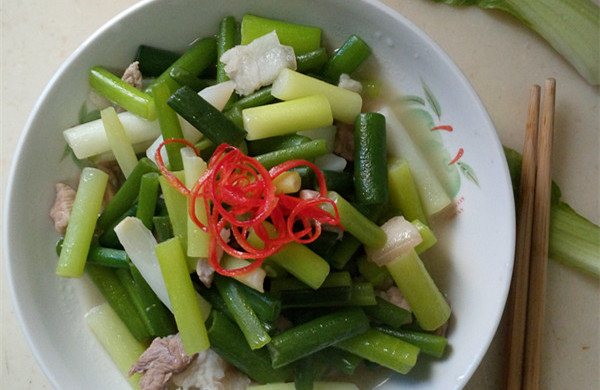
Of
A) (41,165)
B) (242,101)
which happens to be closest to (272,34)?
(242,101)

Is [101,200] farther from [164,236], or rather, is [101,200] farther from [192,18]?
[192,18]

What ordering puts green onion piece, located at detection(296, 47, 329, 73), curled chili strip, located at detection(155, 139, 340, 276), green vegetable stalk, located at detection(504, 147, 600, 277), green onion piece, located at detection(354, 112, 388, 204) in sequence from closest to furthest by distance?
curled chili strip, located at detection(155, 139, 340, 276) → green onion piece, located at detection(354, 112, 388, 204) → green onion piece, located at detection(296, 47, 329, 73) → green vegetable stalk, located at detection(504, 147, 600, 277)

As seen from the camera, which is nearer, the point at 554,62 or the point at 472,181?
the point at 472,181

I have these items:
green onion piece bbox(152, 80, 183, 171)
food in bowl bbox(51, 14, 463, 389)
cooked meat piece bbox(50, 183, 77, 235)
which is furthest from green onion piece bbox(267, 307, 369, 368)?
cooked meat piece bbox(50, 183, 77, 235)

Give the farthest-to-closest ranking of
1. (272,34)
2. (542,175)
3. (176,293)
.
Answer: (542,175)
(272,34)
(176,293)

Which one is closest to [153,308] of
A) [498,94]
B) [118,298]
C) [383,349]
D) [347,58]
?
[118,298]

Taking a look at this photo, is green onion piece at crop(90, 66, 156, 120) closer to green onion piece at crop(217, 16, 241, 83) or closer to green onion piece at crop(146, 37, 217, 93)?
green onion piece at crop(146, 37, 217, 93)

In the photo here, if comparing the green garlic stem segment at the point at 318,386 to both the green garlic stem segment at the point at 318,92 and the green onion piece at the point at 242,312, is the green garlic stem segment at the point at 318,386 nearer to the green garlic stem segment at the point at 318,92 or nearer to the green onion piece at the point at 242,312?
the green onion piece at the point at 242,312
